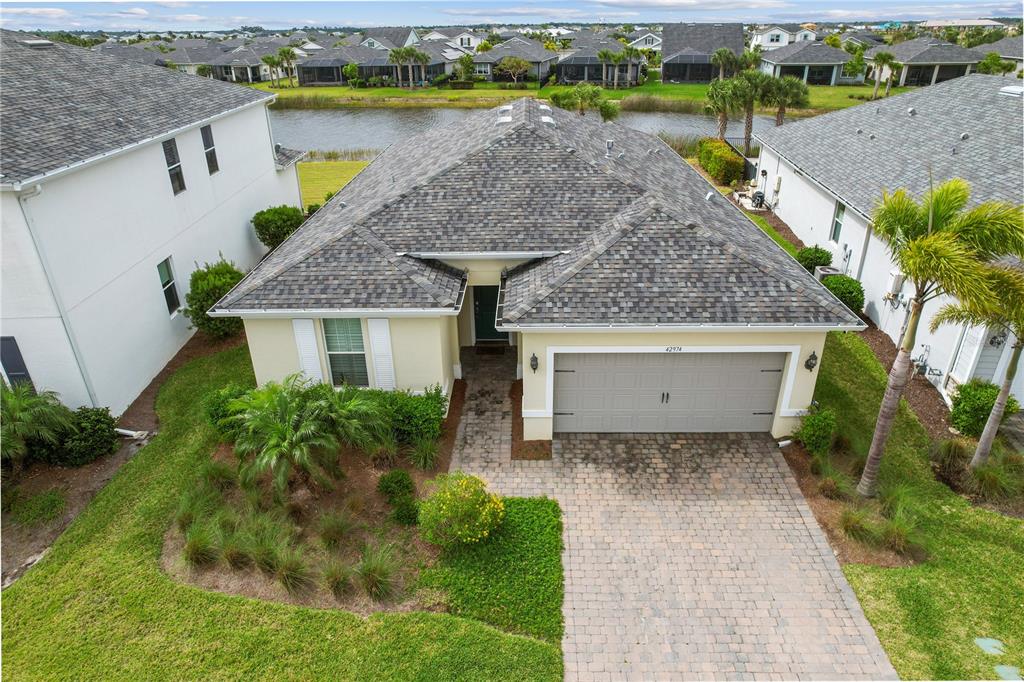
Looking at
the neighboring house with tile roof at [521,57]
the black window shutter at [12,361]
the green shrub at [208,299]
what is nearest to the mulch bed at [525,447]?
the green shrub at [208,299]

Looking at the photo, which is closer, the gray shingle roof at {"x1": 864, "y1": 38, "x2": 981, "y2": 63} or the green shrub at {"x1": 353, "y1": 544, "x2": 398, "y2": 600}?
the green shrub at {"x1": 353, "y1": 544, "x2": 398, "y2": 600}

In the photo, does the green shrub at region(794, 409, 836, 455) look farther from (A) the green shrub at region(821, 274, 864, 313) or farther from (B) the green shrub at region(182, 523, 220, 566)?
(B) the green shrub at region(182, 523, 220, 566)

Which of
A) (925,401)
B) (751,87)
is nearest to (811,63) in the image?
(751,87)

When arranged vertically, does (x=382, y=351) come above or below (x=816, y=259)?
above

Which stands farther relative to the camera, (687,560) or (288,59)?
(288,59)

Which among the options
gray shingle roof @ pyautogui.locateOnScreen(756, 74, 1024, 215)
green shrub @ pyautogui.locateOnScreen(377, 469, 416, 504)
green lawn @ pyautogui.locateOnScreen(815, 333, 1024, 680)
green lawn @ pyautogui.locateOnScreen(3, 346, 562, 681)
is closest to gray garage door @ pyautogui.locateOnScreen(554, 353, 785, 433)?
green lawn @ pyautogui.locateOnScreen(815, 333, 1024, 680)

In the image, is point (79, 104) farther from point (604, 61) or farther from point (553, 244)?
point (604, 61)

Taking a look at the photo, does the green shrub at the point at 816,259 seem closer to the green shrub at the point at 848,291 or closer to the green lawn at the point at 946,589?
the green shrub at the point at 848,291

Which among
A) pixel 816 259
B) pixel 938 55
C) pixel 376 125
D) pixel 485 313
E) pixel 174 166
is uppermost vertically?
pixel 174 166
